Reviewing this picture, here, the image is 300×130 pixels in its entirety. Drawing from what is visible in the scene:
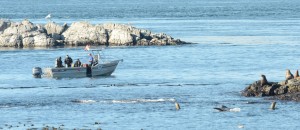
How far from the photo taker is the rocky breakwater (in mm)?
50906

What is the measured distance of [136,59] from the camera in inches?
3297

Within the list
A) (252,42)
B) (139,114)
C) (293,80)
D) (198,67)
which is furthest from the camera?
(252,42)

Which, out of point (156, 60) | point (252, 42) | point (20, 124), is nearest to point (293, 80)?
point (20, 124)

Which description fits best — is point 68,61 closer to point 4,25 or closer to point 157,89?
point 157,89

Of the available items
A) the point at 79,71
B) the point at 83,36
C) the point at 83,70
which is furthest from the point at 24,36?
the point at 79,71

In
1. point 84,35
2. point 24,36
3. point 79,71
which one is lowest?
point 79,71

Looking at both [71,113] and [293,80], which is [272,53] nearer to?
[293,80]

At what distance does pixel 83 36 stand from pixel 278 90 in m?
50.9

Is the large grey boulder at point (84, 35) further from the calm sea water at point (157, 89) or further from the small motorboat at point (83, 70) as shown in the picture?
the small motorboat at point (83, 70)

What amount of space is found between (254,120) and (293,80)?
863 centimetres

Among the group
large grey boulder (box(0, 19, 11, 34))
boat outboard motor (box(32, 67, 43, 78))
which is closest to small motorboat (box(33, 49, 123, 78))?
boat outboard motor (box(32, 67, 43, 78))

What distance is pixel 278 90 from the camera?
52.0 meters

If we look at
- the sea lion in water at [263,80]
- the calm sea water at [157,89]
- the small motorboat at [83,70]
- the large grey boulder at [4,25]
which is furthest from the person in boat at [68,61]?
the large grey boulder at [4,25]

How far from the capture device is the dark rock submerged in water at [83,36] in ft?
326
